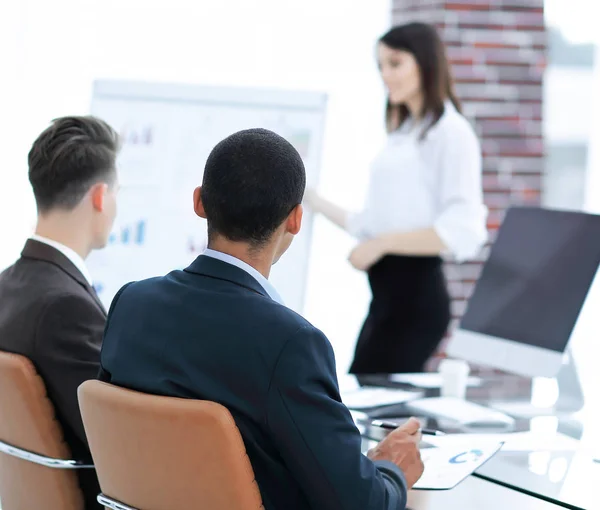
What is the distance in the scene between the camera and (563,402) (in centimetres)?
232

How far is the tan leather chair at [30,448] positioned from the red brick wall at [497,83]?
2445mm

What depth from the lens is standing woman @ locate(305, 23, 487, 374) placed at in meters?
2.83

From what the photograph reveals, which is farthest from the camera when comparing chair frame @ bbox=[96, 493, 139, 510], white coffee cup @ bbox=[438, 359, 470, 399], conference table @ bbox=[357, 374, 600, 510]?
white coffee cup @ bbox=[438, 359, 470, 399]

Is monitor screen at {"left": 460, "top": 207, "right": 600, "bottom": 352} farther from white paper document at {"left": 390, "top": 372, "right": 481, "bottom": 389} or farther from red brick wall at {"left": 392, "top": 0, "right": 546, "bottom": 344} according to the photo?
red brick wall at {"left": 392, "top": 0, "right": 546, "bottom": 344}

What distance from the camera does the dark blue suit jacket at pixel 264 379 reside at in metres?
1.15

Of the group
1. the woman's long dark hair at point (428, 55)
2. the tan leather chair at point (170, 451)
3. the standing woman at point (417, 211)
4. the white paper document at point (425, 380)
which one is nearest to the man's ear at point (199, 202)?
the tan leather chair at point (170, 451)

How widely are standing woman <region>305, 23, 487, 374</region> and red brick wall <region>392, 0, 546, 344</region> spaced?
0.84 m

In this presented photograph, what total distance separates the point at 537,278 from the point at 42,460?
4.48ft

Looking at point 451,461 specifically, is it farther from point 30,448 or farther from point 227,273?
point 30,448

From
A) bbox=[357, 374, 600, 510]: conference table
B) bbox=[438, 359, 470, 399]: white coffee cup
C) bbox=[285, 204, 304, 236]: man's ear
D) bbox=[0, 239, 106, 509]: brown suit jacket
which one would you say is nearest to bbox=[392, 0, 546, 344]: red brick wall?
bbox=[438, 359, 470, 399]: white coffee cup

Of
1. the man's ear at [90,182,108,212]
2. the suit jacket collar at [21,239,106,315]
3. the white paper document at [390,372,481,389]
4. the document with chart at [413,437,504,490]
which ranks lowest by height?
the white paper document at [390,372,481,389]

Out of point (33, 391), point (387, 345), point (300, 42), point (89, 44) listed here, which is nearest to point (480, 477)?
point (33, 391)

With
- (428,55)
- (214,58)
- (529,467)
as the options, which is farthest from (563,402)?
(214,58)

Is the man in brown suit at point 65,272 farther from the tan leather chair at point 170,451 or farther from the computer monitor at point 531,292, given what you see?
the computer monitor at point 531,292
